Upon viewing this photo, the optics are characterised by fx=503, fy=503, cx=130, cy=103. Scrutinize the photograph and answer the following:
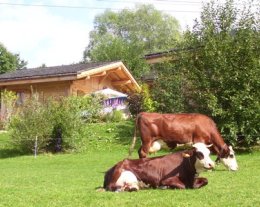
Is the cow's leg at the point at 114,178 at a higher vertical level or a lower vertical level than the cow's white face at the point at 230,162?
higher

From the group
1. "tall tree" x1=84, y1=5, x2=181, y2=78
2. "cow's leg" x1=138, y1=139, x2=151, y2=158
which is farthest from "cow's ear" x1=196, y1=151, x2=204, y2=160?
"tall tree" x1=84, y1=5, x2=181, y2=78

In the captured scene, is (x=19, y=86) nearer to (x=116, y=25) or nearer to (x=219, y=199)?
(x=219, y=199)

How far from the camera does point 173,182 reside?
360 inches

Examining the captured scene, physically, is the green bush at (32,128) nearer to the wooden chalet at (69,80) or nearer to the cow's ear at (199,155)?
the wooden chalet at (69,80)

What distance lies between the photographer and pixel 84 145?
21.6 m

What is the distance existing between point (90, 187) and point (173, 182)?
182 cm

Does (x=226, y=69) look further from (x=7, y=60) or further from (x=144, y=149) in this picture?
(x=7, y=60)

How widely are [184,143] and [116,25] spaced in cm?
5537

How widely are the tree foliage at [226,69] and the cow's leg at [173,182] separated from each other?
406 inches

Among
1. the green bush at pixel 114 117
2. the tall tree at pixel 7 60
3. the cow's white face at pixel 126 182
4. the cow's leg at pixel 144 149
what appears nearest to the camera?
the cow's white face at pixel 126 182

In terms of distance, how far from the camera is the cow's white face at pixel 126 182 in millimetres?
8922

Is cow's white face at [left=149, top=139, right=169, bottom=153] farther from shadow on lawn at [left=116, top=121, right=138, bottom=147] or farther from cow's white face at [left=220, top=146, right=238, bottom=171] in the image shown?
shadow on lawn at [left=116, top=121, right=138, bottom=147]

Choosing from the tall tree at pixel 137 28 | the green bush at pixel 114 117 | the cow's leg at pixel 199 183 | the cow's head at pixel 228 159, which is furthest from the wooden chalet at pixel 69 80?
the tall tree at pixel 137 28

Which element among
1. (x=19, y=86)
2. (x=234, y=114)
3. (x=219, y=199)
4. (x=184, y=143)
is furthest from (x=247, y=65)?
(x=19, y=86)
